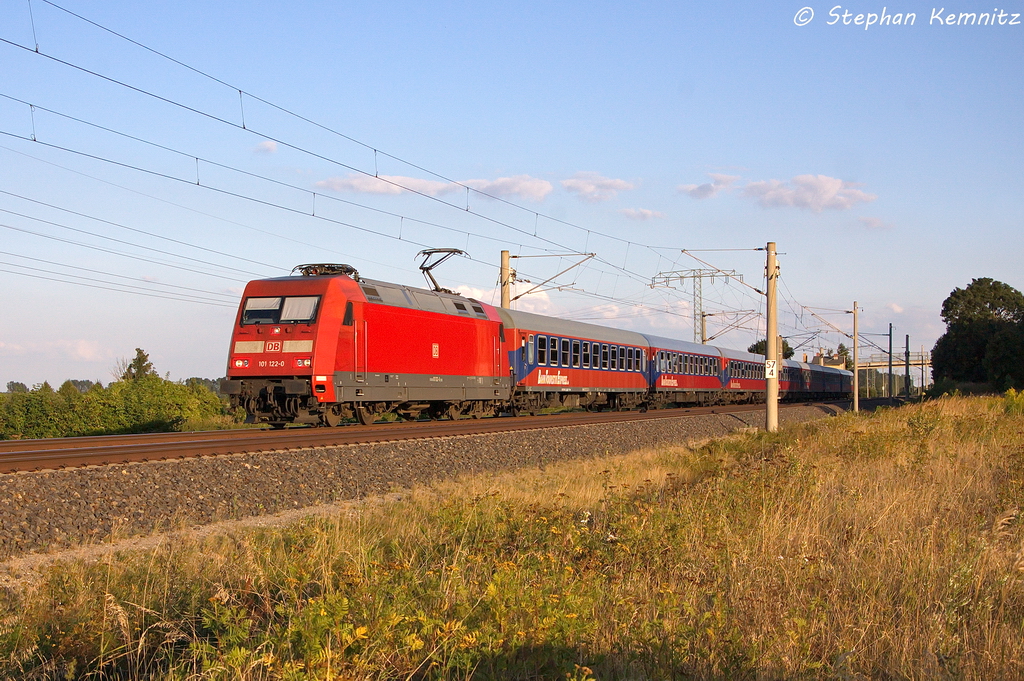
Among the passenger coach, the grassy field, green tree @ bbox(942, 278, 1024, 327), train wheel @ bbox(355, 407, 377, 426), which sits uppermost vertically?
green tree @ bbox(942, 278, 1024, 327)

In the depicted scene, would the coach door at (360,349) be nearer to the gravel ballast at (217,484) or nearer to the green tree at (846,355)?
the gravel ballast at (217,484)

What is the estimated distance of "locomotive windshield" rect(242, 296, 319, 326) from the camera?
1825 centimetres

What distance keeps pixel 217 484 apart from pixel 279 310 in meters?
7.98

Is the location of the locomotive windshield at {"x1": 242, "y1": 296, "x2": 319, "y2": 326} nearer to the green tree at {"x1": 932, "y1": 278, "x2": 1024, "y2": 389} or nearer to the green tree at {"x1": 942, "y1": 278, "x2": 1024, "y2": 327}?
the green tree at {"x1": 932, "y1": 278, "x2": 1024, "y2": 389}

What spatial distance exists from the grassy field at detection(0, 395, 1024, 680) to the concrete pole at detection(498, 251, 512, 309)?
67.0 feet

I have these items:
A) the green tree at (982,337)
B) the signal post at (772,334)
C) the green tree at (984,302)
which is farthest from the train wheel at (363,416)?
the green tree at (984,302)

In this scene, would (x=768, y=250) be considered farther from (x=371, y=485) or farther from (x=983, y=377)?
(x=983, y=377)

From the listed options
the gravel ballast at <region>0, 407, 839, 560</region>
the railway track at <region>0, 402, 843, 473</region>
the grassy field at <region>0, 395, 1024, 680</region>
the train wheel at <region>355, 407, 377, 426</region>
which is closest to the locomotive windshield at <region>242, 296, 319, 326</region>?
the railway track at <region>0, 402, 843, 473</region>

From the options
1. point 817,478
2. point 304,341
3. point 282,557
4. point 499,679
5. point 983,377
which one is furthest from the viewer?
point 983,377

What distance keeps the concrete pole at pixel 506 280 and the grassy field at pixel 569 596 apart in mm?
20414

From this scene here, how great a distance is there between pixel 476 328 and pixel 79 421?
70.2ft

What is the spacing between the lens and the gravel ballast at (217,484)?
8.96 m

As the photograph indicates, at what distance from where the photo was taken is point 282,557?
23.1 feet

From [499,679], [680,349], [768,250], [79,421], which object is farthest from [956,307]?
[499,679]
